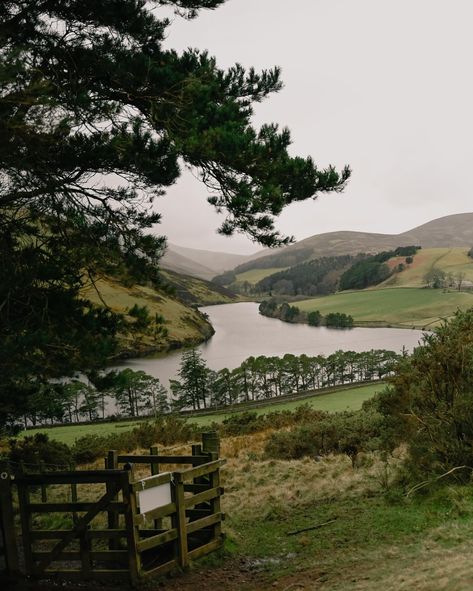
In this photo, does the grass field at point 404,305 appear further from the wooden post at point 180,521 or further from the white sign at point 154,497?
the white sign at point 154,497

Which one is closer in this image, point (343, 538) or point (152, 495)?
point (152, 495)

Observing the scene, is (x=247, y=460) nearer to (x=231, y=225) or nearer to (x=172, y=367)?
(x=231, y=225)

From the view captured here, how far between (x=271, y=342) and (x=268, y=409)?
215 feet

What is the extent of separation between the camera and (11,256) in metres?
9.81

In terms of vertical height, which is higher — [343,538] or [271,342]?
[343,538]

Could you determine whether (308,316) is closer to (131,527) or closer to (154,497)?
(154,497)

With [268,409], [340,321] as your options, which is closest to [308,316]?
[340,321]

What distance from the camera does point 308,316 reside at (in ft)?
550

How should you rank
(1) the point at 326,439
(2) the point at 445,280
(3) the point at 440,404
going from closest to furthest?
(3) the point at 440,404, (1) the point at 326,439, (2) the point at 445,280

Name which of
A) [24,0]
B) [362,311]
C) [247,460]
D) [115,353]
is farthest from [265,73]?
[362,311]

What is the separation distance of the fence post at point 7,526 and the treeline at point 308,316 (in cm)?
14955

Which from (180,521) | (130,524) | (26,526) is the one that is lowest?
(180,521)

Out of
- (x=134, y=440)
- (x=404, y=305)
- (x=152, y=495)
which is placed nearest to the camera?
(x=152, y=495)

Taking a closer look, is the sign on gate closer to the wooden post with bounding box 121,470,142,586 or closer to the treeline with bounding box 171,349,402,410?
the wooden post with bounding box 121,470,142,586
